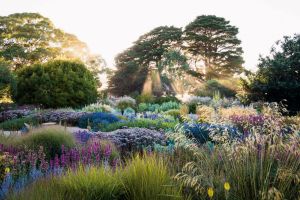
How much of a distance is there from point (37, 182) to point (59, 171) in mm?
585

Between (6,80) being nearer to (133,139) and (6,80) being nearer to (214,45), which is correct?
(133,139)

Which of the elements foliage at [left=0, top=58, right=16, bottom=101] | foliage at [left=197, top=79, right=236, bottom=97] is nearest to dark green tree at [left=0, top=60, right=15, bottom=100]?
foliage at [left=0, top=58, right=16, bottom=101]

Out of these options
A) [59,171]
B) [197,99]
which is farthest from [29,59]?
[59,171]

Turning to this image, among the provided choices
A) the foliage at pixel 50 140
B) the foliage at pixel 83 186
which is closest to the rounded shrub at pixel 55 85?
the foliage at pixel 50 140

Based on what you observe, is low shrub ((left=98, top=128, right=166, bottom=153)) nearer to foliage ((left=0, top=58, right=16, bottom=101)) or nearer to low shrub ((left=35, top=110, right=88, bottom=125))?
low shrub ((left=35, top=110, right=88, bottom=125))

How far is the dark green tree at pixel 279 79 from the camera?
18703 millimetres

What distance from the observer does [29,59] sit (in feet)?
107

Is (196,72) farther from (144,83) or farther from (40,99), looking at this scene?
(40,99)

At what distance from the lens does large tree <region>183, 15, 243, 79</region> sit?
148 feet

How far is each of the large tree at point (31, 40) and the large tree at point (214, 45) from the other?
15311mm

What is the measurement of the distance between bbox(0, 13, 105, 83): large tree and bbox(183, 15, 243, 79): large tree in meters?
15.3

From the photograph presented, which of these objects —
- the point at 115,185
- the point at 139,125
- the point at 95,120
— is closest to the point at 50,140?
the point at 115,185

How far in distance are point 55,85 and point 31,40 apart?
50.9 feet

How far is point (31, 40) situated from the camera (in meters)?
33.9
